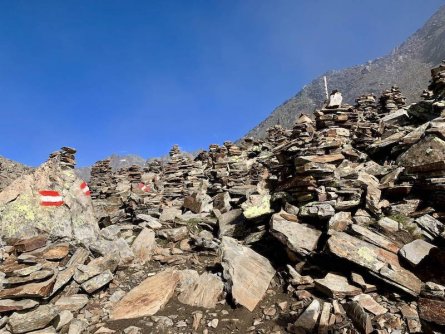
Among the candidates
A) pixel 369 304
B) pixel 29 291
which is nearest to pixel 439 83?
pixel 369 304

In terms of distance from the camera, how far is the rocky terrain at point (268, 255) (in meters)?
8.39

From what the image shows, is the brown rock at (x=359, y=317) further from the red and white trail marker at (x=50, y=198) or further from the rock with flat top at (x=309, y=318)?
the red and white trail marker at (x=50, y=198)

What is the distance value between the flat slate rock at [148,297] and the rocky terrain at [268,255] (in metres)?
0.04

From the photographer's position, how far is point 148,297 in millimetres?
10188

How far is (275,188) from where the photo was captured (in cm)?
1540

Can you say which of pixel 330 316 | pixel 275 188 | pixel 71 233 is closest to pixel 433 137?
pixel 275 188

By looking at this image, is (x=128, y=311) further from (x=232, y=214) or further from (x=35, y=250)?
(x=232, y=214)

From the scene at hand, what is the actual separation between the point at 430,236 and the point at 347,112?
38.9 ft

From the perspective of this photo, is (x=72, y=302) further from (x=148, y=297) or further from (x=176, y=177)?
(x=176, y=177)

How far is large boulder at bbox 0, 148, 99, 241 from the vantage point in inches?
491

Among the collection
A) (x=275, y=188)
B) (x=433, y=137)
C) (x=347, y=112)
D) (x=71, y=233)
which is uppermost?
(x=347, y=112)

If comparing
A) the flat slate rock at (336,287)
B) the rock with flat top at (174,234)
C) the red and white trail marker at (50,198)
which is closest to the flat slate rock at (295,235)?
the flat slate rock at (336,287)

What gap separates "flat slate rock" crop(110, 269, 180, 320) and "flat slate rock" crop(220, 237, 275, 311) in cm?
190

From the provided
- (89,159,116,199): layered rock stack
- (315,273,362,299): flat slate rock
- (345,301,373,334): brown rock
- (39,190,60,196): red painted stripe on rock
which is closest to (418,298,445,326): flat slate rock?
(345,301,373,334): brown rock
